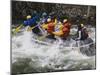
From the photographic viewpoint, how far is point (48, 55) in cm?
241

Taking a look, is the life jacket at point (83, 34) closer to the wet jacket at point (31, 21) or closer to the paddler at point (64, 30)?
the paddler at point (64, 30)

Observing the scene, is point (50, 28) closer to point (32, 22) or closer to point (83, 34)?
point (32, 22)

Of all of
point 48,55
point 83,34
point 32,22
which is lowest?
point 48,55

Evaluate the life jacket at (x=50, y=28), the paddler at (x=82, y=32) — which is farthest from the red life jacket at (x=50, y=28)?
the paddler at (x=82, y=32)

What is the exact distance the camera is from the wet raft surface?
2291 millimetres

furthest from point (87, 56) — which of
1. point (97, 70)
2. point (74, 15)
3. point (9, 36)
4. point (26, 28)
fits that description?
point (9, 36)

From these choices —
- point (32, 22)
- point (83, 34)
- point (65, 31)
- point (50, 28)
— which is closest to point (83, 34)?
point (83, 34)

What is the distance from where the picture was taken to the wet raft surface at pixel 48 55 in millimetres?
2291

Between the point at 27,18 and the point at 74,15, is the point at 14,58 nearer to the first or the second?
the point at 27,18

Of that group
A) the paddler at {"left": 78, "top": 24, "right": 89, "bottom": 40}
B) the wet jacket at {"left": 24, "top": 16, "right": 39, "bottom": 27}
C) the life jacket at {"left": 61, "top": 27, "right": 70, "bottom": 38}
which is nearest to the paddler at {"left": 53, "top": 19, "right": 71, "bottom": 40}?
the life jacket at {"left": 61, "top": 27, "right": 70, "bottom": 38}

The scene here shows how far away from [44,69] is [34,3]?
78 cm

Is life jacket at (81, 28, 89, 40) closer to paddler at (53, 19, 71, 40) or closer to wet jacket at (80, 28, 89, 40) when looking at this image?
wet jacket at (80, 28, 89, 40)

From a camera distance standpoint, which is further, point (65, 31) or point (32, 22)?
point (65, 31)

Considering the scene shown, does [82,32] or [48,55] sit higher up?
[82,32]
